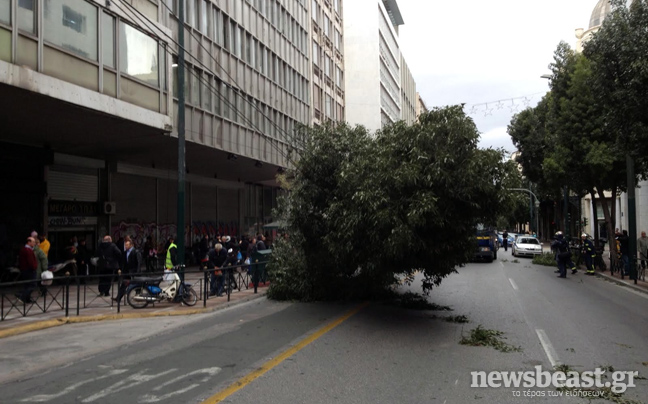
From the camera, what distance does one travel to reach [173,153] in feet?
71.4

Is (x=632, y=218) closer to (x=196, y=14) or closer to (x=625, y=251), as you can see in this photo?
(x=625, y=251)

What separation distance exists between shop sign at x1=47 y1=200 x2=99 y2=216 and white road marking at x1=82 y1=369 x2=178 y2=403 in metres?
14.1

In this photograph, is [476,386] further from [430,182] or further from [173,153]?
[173,153]

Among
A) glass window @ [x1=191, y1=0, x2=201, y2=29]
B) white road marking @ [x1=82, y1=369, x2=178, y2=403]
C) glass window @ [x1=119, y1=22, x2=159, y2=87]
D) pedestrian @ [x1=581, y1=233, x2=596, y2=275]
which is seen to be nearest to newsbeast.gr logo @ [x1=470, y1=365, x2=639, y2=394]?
white road marking @ [x1=82, y1=369, x2=178, y2=403]

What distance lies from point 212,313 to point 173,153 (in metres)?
11.2

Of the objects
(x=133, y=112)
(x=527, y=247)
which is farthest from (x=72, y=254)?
(x=527, y=247)

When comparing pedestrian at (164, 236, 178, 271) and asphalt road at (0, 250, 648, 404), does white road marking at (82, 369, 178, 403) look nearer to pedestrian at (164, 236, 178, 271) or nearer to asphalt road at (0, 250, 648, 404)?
asphalt road at (0, 250, 648, 404)

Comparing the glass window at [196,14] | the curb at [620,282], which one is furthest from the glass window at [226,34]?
→ the curb at [620,282]

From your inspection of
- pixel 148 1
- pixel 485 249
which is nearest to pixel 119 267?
pixel 148 1

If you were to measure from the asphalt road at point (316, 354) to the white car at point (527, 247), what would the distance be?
23.0 m

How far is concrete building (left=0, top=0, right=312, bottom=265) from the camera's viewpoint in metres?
13.4

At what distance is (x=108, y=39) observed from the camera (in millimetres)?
15391

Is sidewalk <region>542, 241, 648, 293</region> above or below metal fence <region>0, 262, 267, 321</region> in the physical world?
below

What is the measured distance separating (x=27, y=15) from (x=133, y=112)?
3.85 meters
